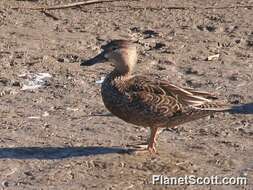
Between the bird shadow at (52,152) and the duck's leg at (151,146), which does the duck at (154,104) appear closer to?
the duck's leg at (151,146)

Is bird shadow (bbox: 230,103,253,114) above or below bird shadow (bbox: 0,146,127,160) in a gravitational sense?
above

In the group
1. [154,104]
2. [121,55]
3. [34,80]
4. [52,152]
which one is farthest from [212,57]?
[52,152]

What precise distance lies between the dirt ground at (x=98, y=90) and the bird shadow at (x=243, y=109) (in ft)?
0.56

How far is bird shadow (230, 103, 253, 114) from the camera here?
952 cm

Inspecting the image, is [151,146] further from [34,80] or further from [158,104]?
[34,80]

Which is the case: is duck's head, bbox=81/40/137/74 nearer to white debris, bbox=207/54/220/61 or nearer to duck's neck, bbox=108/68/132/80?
duck's neck, bbox=108/68/132/80

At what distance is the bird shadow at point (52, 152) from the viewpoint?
8312mm

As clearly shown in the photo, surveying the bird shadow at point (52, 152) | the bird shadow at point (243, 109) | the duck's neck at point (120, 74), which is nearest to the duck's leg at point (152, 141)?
the bird shadow at point (52, 152)

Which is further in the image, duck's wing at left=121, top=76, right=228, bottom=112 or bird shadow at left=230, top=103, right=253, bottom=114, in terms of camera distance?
bird shadow at left=230, top=103, right=253, bottom=114

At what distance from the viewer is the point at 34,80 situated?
10438 millimetres

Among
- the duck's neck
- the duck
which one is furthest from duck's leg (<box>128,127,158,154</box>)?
the duck's neck

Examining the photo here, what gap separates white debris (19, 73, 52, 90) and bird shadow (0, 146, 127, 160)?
71.1 inches

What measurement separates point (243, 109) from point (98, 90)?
5.35ft

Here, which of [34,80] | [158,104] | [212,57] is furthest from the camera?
[212,57]
